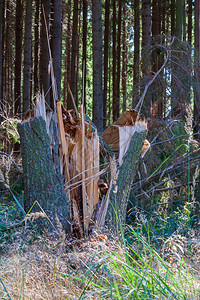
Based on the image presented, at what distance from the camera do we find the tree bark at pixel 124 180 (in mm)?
4012

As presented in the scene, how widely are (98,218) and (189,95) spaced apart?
3469mm

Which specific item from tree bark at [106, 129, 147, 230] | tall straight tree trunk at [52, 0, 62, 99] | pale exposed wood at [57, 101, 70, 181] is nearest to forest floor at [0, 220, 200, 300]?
tree bark at [106, 129, 147, 230]

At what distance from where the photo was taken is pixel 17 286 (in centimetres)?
239

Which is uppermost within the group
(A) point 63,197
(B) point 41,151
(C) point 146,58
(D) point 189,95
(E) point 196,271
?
(C) point 146,58

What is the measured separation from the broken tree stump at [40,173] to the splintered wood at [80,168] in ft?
0.58

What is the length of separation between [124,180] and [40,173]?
1000mm

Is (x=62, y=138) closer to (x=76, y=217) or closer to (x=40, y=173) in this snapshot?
(x=40, y=173)

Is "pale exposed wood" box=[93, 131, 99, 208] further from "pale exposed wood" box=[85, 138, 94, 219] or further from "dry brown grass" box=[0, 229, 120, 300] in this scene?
"dry brown grass" box=[0, 229, 120, 300]

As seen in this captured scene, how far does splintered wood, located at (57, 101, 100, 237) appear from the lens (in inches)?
157

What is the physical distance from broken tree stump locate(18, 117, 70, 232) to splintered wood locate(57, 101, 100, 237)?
18 cm

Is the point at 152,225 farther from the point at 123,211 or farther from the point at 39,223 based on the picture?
the point at 39,223

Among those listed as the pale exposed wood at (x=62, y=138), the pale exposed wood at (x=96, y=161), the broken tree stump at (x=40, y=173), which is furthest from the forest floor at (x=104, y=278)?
the pale exposed wood at (x=62, y=138)

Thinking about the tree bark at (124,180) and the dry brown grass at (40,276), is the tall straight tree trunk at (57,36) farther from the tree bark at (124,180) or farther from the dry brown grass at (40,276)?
the dry brown grass at (40,276)

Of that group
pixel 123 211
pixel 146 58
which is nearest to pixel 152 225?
pixel 123 211
